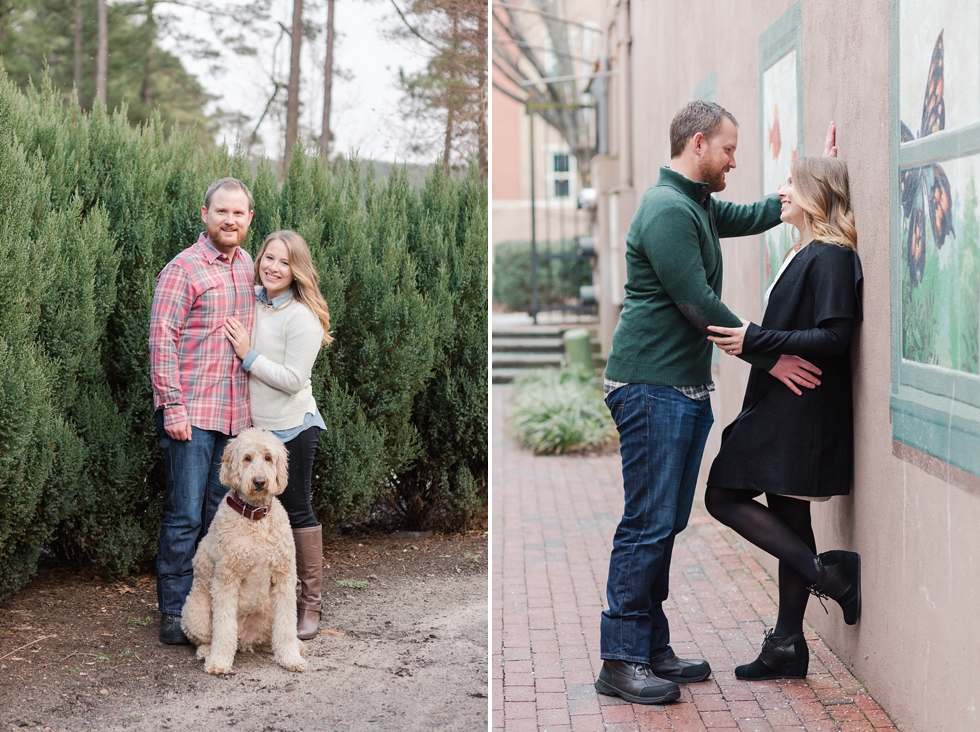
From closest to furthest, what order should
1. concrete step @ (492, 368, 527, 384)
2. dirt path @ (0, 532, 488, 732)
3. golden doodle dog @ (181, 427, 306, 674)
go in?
1. dirt path @ (0, 532, 488, 732)
2. golden doodle dog @ (181, 427, 306, 674)
3. concrete step @ (492, 368, 527, 384)

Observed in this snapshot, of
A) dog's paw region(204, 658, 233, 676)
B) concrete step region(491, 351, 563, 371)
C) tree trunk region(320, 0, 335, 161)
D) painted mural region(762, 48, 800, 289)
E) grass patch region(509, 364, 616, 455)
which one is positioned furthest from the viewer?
concrete step region(491, 351, 563, 371)

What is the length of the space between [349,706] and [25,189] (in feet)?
8.68

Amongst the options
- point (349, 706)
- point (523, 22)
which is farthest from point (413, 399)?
point (523, 22)

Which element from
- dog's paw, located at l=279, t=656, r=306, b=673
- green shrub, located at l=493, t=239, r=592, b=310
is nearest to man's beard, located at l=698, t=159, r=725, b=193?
dog's paw, located at l=279, t=656, r=306, b=673

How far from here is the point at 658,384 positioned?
3.83m

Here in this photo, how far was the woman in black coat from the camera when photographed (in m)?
3.77

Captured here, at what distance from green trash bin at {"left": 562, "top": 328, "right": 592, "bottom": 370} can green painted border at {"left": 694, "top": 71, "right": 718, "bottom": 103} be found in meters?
7.06

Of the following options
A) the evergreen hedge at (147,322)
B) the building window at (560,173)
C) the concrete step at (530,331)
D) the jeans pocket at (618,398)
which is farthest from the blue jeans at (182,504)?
the building window at (560,173)

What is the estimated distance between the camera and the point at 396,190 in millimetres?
6512

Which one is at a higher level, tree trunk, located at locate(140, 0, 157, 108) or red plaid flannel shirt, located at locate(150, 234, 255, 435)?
tree trunk, located at locate(140, 0, 157, 108)

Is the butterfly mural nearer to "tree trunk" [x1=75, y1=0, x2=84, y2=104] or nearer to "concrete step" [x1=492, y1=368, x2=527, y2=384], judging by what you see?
"tree trunk" [x1=75, y1=0, x2=84, y2=104]

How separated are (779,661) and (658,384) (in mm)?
1296

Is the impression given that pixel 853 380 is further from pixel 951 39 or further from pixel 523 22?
pixel 523 22

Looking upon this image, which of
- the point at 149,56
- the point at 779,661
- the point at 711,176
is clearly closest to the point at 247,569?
the point at 779,661
